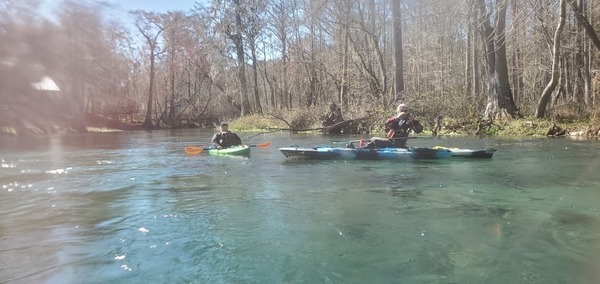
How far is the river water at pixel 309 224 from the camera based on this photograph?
12.5 ft

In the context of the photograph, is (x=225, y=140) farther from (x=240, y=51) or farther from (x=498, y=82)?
(x=240, y=51)

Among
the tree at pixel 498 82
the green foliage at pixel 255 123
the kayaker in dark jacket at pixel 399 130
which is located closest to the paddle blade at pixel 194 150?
the kayaker in dark jacket at pixel 399 130

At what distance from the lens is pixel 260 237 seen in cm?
480

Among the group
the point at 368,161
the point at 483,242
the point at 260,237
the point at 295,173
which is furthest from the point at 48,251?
the point at 368,161

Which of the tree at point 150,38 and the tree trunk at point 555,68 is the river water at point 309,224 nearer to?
the tree trunk at point 555,68

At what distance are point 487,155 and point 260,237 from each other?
7.01 meters

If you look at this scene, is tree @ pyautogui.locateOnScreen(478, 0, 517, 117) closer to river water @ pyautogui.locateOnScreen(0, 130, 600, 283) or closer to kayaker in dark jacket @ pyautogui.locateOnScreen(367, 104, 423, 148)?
kayaker in dark jacket @ pyautogui.locateOnScreen(367, 104, 423, 148)

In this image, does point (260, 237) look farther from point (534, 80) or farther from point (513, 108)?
point (534, 80)

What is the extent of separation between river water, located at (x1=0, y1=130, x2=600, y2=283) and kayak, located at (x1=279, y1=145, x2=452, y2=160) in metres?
0.60

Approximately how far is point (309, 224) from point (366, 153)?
549 cm

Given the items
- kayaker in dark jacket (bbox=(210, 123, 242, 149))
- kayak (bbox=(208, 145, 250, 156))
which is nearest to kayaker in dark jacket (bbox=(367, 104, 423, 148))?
kayak (bbox=(208, 145, 250, 156))

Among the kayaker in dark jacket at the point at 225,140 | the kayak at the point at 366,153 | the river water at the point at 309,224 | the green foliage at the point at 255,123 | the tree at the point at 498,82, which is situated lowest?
the river water at the point at 309,224

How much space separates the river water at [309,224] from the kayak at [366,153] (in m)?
0.60

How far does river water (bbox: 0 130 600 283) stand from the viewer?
3.79 m
